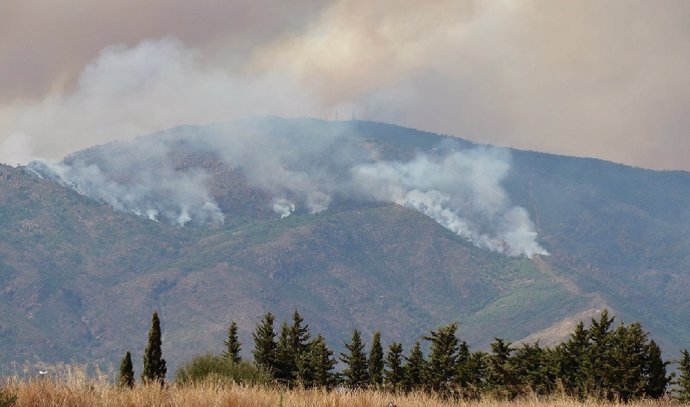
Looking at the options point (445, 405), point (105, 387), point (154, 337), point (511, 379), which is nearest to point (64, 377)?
point (105, 387)

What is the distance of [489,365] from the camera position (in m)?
77.3

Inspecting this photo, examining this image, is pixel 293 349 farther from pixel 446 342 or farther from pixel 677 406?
pixel 677 406

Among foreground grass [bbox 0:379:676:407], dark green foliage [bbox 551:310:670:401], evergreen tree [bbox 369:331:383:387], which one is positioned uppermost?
evergreen tree [bbox 369:331:383:387]

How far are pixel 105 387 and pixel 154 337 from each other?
2795cm

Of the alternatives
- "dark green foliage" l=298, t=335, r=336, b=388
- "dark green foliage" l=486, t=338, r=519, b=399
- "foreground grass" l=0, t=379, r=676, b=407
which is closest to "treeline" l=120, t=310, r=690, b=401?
"dark green foliage" l=486, t=338, r=519, b=399

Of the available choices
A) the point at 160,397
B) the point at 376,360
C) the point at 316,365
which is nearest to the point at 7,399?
the point at 160,397

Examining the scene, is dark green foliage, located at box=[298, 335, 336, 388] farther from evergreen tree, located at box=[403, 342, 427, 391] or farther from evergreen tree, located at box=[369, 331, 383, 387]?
evergreen tree, located at box=[403, 342, 427, 391]

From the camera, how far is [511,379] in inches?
2591

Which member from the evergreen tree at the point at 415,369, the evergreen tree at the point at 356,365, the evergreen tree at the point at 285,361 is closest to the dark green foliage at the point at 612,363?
the evergreen tree at the point at 415,369

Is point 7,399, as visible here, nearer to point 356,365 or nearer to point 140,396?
point 140,396

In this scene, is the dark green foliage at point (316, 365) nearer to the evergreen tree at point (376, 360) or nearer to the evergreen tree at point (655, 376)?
the evergreen tree at point (376, 360)

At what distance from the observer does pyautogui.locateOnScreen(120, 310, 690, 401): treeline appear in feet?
162

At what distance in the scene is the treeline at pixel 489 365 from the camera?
49312mm

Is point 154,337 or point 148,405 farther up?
point 154,337
